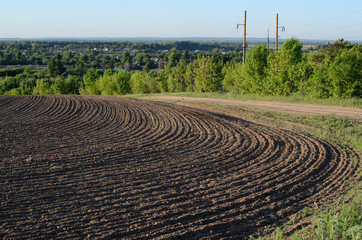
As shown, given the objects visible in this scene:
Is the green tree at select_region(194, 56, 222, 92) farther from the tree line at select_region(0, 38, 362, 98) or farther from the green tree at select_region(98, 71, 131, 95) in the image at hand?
the green tree at select_region(98, 71, 131, 95)

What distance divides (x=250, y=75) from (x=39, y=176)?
28.8 m

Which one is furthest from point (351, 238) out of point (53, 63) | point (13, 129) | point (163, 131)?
point (53, 63)

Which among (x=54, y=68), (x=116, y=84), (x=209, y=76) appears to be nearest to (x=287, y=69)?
(x=209, y=76)

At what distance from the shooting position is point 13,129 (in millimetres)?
17078

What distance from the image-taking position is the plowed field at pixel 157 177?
801cm

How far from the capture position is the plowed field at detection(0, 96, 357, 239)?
8008 millimetres

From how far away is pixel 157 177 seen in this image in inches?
433

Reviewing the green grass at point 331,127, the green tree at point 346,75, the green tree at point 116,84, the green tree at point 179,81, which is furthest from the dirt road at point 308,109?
the green tree at point 116,84

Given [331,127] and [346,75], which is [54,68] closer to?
[346,75]

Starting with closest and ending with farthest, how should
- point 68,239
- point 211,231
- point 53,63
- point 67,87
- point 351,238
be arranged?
point 351,238, point 68,239, point 211,231, point 67,87, point 53,63

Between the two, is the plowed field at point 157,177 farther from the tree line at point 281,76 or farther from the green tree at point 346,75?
the tree line at point 281,76

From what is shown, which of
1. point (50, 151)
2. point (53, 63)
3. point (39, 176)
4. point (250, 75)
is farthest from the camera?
point (53, 63)

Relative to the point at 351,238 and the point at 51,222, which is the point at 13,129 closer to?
the point at 51,222

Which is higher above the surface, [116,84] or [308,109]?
[116,84]
